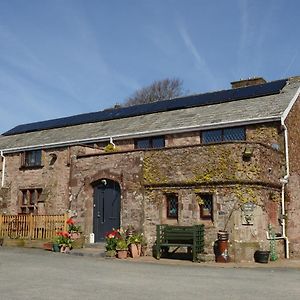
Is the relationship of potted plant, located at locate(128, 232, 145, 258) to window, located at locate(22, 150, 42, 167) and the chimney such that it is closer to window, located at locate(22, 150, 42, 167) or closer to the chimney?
window, located at locate(22, 150, 42, 167)

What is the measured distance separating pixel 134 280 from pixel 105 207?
9.31m

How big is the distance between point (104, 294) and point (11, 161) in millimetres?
19236

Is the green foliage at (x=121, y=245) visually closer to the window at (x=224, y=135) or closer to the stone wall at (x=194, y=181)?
the stone wall at (x=194, y=181)

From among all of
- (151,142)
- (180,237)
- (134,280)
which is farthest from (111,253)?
(151,142)

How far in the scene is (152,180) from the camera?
741 inches

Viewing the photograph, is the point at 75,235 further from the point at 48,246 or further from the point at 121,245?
the point at 121,245

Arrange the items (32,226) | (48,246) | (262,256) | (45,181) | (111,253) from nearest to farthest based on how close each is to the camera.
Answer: (262,256) < (111,253) < (48,246) < (32,226) < (45,181)

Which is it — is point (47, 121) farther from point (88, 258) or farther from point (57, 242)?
point (88, 258)

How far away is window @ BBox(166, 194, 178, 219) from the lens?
18312mm

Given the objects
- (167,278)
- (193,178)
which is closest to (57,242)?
(193,178)

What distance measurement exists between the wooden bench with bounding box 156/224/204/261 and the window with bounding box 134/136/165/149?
5582mm

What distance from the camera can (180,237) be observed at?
16984 millimetres

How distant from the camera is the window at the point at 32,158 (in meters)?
25.7

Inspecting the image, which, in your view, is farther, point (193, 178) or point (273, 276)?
point (193, 178)
